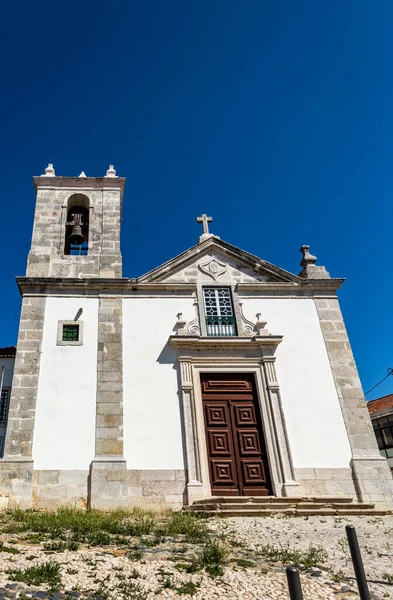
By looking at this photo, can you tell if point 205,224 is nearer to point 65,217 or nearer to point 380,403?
point 65,217

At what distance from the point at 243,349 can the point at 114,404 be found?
9.92ft

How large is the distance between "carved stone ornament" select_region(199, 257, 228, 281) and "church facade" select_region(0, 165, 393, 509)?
26 mm

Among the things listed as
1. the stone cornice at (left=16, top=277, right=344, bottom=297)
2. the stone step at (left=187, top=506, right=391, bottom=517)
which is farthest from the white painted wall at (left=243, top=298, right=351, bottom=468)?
the stone step at (left=187, top=506, right=391, bottom=517)

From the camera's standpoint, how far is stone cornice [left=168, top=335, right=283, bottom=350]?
10133 mm

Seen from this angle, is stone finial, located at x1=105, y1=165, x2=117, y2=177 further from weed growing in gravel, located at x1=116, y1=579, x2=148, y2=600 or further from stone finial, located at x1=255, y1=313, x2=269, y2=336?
weed growing in gravel, located at x1=116, y1=579, x2=148, y2=600

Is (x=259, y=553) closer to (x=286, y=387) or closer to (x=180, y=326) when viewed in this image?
(x=286, y=387)

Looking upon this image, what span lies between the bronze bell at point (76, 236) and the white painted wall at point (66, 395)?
1.91 meters

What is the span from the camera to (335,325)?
36.0 feet

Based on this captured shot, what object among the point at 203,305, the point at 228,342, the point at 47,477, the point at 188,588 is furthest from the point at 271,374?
the point at 188,588

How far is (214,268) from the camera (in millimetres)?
11617

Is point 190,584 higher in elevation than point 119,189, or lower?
lower

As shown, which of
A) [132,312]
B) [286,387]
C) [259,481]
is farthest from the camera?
[132,312]

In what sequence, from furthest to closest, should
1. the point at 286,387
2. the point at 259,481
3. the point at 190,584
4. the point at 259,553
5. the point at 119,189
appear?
the point at 119,189 < the point at 286,387 < the point at 259,481 < the point at 259,553 < the point at 190,584

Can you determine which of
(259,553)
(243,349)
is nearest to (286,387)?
(243,349)
